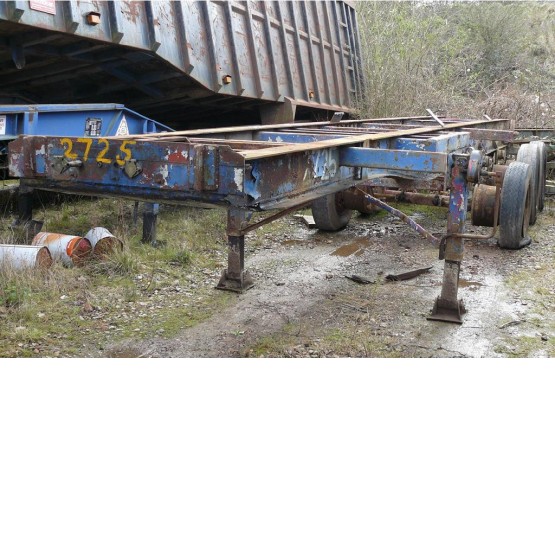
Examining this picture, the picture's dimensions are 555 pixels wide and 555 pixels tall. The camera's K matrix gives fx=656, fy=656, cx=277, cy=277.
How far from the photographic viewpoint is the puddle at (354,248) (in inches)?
245

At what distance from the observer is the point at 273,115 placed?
9539 mm

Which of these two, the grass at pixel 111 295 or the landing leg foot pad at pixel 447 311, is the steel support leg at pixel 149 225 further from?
the landing leg foot pad at pixel 447 311

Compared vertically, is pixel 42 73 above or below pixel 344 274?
above

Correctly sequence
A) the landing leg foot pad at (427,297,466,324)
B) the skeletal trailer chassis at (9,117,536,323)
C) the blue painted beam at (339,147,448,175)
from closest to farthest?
the skeletal trailer chassis at (9,117,536,323), the blue painted beam at (339,147,448,175), the landing leg foot pad at (427,297,466,324)

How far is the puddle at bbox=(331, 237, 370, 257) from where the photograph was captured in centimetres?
623

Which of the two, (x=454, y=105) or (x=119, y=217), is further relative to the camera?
(x=454, y=105)

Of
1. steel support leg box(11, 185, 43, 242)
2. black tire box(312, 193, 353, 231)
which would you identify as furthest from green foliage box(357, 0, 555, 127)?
steel support leg box(11, 185, 43, 242)

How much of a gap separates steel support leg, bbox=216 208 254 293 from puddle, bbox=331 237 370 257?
9.07 ft

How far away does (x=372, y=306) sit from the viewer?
15.4 feet

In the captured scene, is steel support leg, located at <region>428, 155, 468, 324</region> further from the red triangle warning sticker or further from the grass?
the red triangle warning sticker

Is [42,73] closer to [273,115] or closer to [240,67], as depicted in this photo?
[240,67]

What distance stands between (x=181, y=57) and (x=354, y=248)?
295 cm

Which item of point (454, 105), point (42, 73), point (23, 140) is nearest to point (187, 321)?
point (23, 140)

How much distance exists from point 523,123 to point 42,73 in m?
7.95
